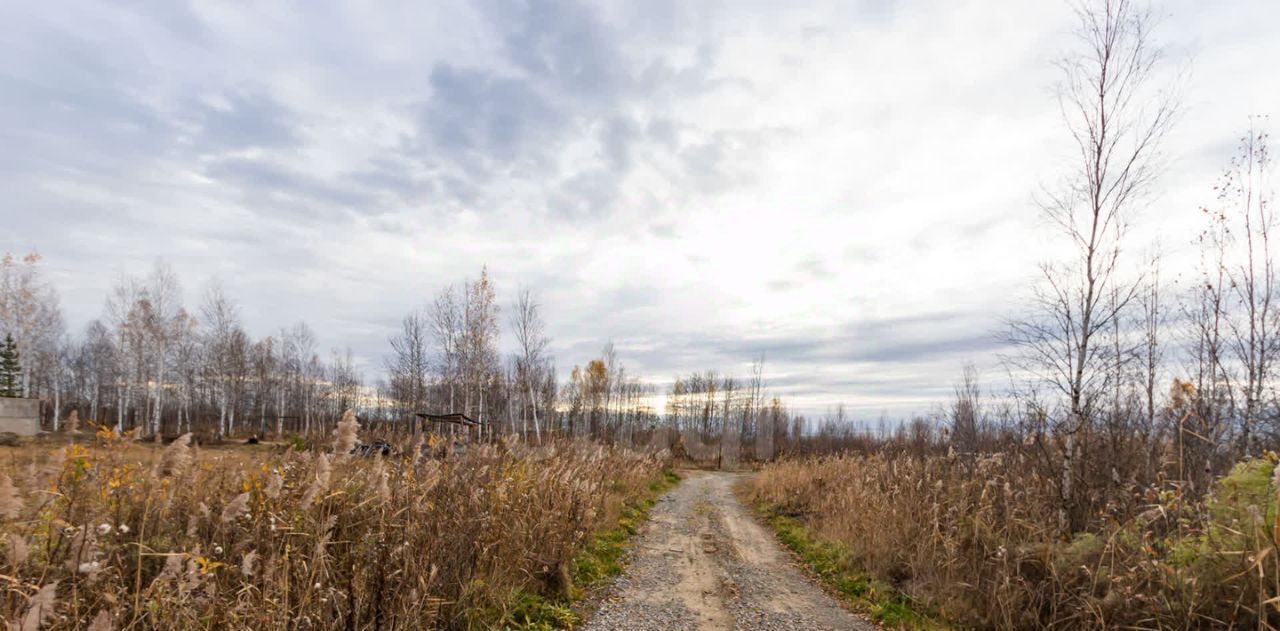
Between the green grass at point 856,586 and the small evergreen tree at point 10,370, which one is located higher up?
the small evergreen tree at point 10,370

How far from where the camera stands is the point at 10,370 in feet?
138

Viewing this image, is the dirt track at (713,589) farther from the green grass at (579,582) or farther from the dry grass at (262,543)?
the dry grass at (262,543)

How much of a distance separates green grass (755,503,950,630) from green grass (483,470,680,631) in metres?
3.16

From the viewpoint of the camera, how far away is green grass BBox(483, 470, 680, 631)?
18.3ft

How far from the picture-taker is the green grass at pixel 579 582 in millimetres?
5582

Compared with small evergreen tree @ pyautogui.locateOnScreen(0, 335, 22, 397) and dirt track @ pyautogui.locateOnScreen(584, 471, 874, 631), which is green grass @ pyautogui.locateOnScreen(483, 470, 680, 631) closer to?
dirt track @ pyautogui.locateOnScreen(584, 471, 874, 631)

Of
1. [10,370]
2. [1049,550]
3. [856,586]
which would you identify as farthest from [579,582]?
[10,370]

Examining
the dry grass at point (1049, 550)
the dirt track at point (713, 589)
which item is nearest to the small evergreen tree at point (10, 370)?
the dirt track at point (713, 589)

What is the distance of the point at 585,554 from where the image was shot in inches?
325

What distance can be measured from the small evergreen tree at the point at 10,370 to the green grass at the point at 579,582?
1945 inches

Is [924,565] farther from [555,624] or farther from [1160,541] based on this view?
[555,624]

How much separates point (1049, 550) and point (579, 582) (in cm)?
539

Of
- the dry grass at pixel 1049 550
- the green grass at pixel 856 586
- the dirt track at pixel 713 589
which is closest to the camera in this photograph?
the dry grass at pixel 1049 550

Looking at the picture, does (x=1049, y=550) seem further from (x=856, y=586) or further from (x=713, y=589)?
(x=713, y=589)
